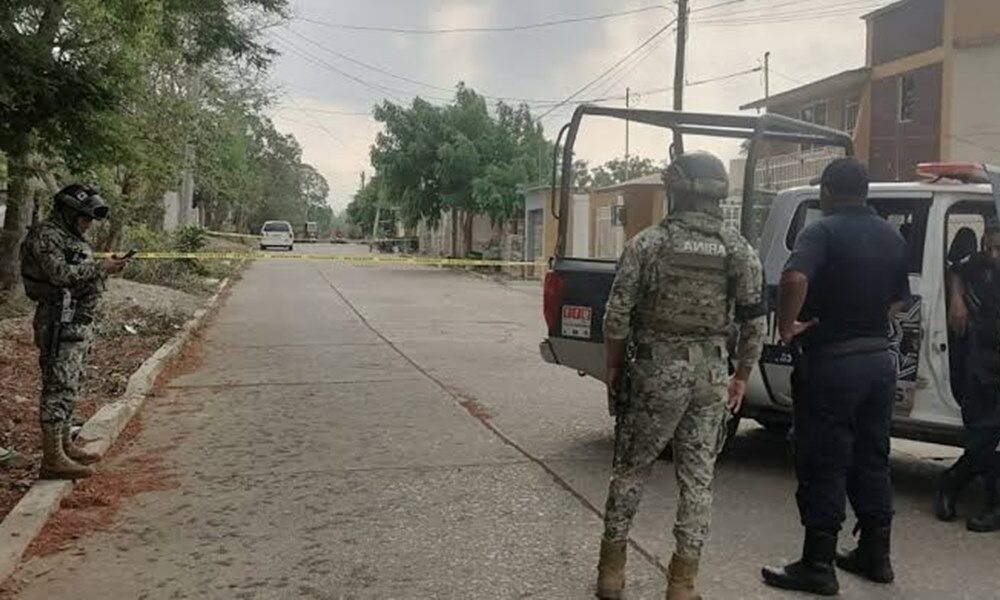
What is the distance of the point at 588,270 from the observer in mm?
6316

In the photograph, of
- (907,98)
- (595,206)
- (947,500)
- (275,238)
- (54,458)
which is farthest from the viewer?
(275,238)

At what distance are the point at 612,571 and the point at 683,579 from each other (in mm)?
314

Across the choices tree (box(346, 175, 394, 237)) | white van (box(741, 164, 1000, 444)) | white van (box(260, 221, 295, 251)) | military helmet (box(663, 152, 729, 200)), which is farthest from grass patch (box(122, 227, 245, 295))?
tree (box(346, 175, 394, 237))

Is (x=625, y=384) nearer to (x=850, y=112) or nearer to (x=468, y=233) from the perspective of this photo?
(x=850, y=112)

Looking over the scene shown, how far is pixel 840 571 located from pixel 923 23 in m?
25.0

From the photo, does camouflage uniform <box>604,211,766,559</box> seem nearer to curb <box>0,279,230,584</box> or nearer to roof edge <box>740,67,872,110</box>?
curb <box>0,279,230,584</box>

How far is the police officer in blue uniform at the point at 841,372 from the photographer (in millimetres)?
4219

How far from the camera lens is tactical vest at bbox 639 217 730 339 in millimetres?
3844

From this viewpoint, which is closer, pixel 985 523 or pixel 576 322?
pixel 985 523

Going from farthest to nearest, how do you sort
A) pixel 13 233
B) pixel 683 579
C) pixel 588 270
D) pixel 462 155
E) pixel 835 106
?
1. pixel 462 155
2. pixel 835 106
3. pixel 13 233
4. pixel 588 270
5. pixel 683 579

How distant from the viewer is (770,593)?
4.16 m

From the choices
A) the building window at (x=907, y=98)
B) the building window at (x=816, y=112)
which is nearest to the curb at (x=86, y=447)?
the building window at (x=907, y=98)

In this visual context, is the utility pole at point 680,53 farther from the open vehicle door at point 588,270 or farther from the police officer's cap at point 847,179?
the police officer's cap at point 847,179

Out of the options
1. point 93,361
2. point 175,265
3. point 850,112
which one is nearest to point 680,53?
point 850,112
